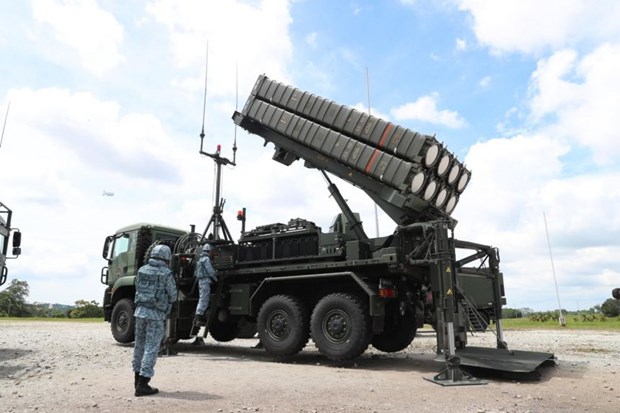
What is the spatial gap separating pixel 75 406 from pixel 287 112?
6465 millimetres

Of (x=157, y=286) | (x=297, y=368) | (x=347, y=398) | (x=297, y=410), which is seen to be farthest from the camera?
(x=297, y=368)

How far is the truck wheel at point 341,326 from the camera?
7.46 metres

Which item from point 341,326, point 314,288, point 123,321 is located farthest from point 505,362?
point 123,321

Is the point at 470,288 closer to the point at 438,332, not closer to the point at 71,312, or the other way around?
the point at 438,332

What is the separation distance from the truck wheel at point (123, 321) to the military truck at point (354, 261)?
1628 millimetres

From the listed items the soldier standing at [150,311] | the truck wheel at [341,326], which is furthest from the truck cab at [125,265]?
the soldier standing at [150,311]

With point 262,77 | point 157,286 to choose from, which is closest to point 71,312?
point 262,77

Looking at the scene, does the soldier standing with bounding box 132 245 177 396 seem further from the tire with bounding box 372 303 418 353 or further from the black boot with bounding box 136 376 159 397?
the tire with bounding box 372 303 418 353

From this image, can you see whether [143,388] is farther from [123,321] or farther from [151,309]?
[123,321]

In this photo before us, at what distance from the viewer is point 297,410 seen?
14.8ft

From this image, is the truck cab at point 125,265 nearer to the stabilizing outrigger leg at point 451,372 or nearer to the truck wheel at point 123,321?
the truck wheel at point 123,321

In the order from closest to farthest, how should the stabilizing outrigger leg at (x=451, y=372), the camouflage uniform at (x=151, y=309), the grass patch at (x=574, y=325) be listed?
the camouflage uniform at (x=151, y=309)
the stabilizing outrigger leg at (x=451, y=372)
the grass patch at (x=574, y=325)

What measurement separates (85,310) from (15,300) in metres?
15.3

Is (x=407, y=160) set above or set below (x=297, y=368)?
above
